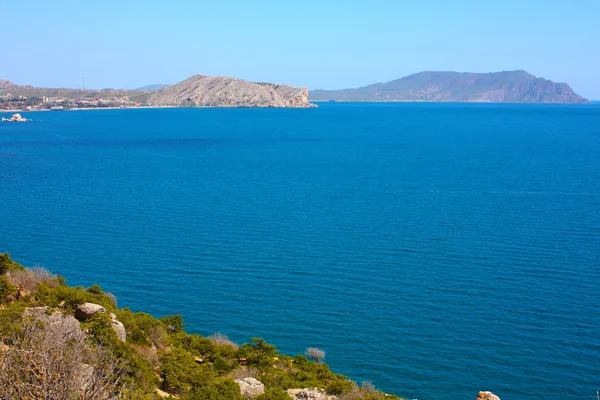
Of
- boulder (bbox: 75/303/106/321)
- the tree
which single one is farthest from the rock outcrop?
the tree

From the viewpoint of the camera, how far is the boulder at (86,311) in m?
21.8

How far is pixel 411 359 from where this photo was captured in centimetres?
2653

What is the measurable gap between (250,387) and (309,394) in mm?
2062

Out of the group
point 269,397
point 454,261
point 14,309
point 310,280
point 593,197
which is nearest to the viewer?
point 269,397

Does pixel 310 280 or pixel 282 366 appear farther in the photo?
pixel 310 280

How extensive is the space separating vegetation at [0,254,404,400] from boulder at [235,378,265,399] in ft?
1.68

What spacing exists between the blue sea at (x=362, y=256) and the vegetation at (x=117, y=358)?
4.01m

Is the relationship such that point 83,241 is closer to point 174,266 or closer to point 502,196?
point 174,266

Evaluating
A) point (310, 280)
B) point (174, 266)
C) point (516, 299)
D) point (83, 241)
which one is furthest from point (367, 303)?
point (83, 241)

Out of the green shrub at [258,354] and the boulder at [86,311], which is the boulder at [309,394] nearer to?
the green shrub at [258,354]

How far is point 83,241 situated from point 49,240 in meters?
2.57

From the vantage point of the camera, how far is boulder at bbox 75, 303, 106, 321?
71.4ft

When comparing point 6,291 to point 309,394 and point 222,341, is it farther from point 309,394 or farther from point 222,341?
point 309,394

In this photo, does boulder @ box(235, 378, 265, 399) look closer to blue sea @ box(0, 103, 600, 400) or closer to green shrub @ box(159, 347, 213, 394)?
green shrub @ box(159, 347, 213, 394)
